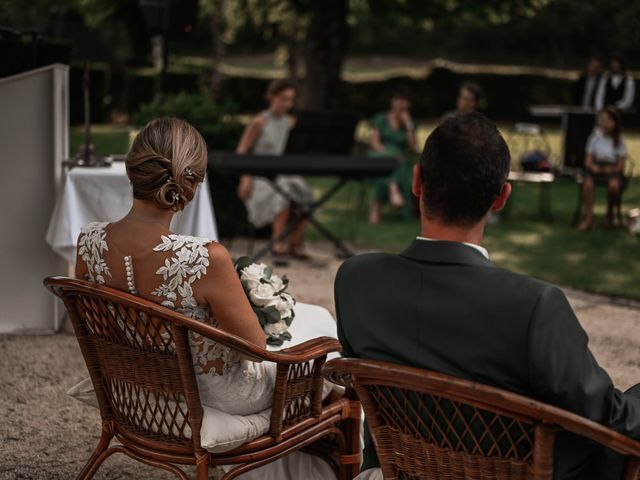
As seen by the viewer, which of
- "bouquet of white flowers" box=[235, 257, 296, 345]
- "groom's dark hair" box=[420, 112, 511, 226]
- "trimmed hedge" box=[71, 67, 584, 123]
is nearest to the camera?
"groom's dark hair" box=[420, 112, 511, 226]

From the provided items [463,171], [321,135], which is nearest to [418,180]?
[463,171]

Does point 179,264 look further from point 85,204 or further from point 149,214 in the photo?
point 85,204

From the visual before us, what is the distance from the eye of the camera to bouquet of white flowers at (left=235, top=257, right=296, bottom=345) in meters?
3.65

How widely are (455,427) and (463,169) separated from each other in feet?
2.01

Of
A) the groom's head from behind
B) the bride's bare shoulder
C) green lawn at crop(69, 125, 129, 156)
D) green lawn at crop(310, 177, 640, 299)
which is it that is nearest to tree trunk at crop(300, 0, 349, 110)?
green lawn at crop(310, 177, 640, 299)

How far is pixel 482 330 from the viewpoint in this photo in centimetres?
244

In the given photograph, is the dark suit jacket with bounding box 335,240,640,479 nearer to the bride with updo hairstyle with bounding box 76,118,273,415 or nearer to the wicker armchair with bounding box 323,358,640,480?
the wicker armchair with bounding box 323,358,640,480

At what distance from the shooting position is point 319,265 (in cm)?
923

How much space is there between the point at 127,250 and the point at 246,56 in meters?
54.1

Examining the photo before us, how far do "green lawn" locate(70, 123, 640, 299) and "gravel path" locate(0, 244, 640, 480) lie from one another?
1014mm

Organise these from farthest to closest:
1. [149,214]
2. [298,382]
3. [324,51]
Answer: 1. [324,51]
2. [298,382]
3. [149,214]

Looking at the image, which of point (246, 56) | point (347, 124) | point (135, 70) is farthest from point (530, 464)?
point (246, 56)

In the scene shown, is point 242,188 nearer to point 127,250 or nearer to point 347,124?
point 347,124

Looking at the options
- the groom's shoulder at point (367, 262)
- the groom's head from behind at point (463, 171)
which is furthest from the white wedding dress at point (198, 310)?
the groom's head from behind at point (463, 171)
